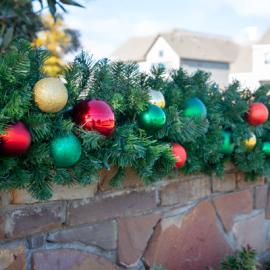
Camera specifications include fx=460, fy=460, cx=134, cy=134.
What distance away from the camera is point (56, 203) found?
1.66 meters

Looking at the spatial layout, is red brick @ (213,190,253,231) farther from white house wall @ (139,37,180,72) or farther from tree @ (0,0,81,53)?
white house wall @ (139,37,180,72)

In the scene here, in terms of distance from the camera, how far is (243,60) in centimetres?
2469

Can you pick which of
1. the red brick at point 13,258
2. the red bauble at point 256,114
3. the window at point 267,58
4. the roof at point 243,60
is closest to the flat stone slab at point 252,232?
the red bauble at point 256,114

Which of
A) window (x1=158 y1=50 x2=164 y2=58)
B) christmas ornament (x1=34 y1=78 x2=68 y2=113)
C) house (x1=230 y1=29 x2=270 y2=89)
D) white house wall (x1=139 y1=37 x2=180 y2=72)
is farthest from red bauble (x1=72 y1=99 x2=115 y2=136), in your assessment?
window (x1=158 y1=50 x2=164 y2=58)

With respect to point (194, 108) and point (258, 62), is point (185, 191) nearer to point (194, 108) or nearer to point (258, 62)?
point (194, 108)

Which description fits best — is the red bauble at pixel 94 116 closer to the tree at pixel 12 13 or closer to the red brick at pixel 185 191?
the red brick at pixel 185 191

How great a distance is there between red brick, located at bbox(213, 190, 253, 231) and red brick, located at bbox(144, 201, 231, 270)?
61 millimetres

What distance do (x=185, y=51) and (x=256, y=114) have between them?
72.4ft

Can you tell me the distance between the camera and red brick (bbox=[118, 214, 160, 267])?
1874 millimetres

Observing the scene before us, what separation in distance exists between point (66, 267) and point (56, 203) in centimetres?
24

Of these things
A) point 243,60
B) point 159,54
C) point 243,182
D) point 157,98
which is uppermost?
point 159,54

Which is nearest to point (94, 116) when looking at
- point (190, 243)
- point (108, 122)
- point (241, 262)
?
point (108, 122)

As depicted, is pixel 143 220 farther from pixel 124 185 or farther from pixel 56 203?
pixel 56 203

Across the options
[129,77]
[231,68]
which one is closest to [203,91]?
[129,77]
